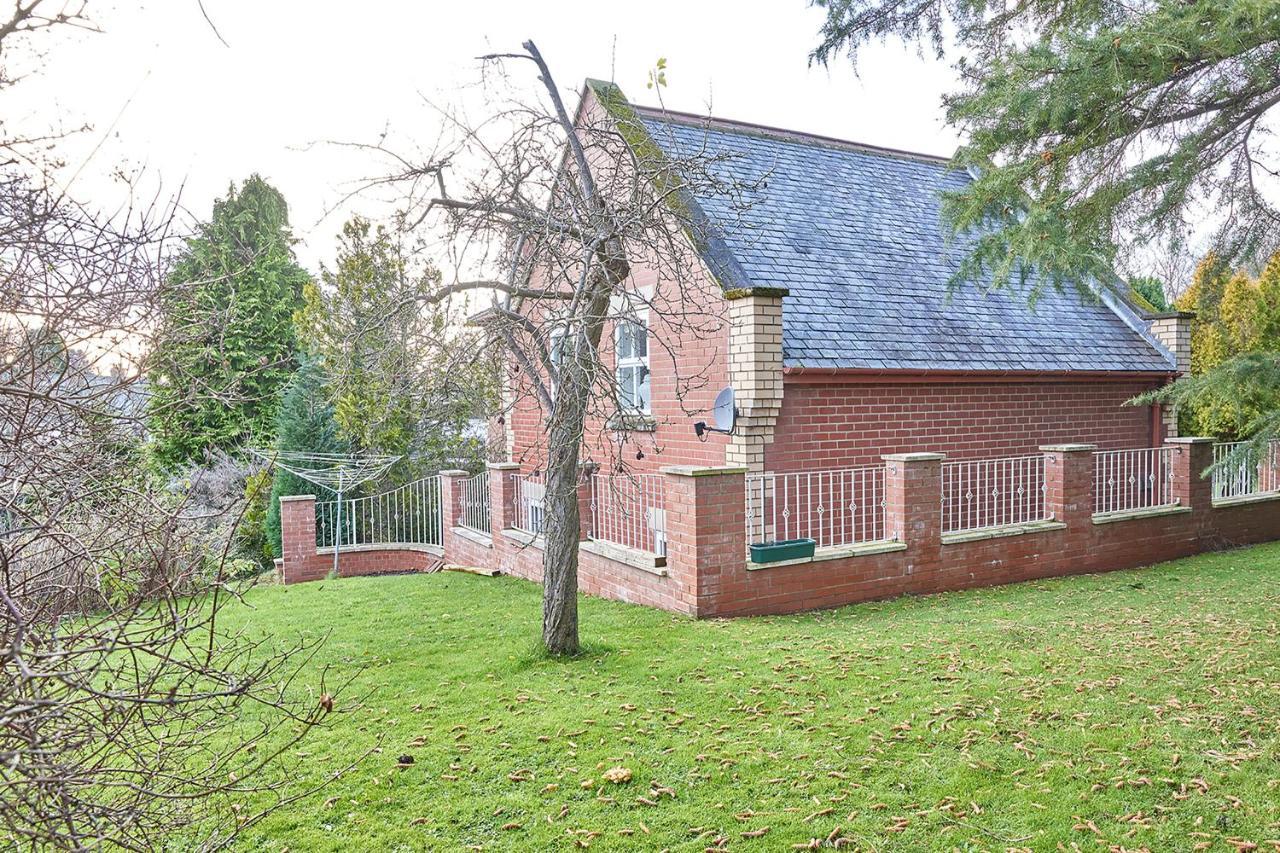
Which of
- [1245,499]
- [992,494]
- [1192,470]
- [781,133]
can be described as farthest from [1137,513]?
[781,133]

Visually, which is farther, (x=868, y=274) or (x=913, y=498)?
(x=868, y=274)

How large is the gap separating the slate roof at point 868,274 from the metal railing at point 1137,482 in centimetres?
148

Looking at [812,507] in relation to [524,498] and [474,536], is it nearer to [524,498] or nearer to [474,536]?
[524,498]

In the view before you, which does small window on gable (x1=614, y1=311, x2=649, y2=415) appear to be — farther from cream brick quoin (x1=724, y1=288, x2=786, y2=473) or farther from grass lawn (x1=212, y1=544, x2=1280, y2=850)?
grass lawn (x1=212, y1=544, x2=1280, y2=850)

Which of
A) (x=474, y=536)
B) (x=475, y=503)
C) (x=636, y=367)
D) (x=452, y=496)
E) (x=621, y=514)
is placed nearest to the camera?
Result: (x=621, y=514)

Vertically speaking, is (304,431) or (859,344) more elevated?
(859,344)

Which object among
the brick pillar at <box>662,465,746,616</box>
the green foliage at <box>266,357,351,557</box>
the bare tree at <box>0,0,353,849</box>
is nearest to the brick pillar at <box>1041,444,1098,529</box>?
the brick pillar at <box>662,465,746,616</box>

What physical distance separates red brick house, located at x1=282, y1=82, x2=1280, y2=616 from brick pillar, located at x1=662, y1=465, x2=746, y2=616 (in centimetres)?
2

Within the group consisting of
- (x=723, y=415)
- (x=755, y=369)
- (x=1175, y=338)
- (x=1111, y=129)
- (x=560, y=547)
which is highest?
(x=1111, y=129)

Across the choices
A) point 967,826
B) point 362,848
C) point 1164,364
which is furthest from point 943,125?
point 1164,364

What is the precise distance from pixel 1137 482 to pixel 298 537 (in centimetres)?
1315

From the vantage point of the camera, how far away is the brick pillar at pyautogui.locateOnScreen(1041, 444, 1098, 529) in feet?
33.2

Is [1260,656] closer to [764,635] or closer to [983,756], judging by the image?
[983,756]

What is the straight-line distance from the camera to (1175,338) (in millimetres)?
12906
